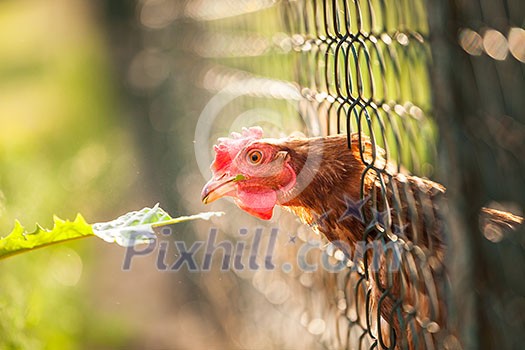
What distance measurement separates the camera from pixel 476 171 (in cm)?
133

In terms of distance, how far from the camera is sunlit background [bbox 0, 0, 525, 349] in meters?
1.46

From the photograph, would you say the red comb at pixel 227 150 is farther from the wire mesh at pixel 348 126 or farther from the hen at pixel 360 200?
the wire mesh at pixel 348 126

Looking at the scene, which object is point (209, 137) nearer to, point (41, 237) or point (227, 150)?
point (227, 150)

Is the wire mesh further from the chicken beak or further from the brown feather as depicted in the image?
the chicken beak

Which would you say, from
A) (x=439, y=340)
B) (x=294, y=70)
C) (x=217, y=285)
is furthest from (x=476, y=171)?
(x=217, y=285)

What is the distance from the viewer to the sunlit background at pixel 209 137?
1.46 m

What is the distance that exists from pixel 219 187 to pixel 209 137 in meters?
1.75

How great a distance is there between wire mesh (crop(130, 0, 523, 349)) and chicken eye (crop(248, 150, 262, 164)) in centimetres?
22

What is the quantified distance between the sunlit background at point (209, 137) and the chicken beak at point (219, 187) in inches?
12.5

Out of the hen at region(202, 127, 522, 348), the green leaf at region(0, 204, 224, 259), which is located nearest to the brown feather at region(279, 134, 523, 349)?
the hen at region(202, 127, 522, 348)

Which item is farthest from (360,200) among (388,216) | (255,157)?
(255,157)

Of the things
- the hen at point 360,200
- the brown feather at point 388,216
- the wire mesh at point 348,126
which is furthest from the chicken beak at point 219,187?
the wire mesh at point 348,126

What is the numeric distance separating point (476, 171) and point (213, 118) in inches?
107

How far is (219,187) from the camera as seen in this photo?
86.2 inches
